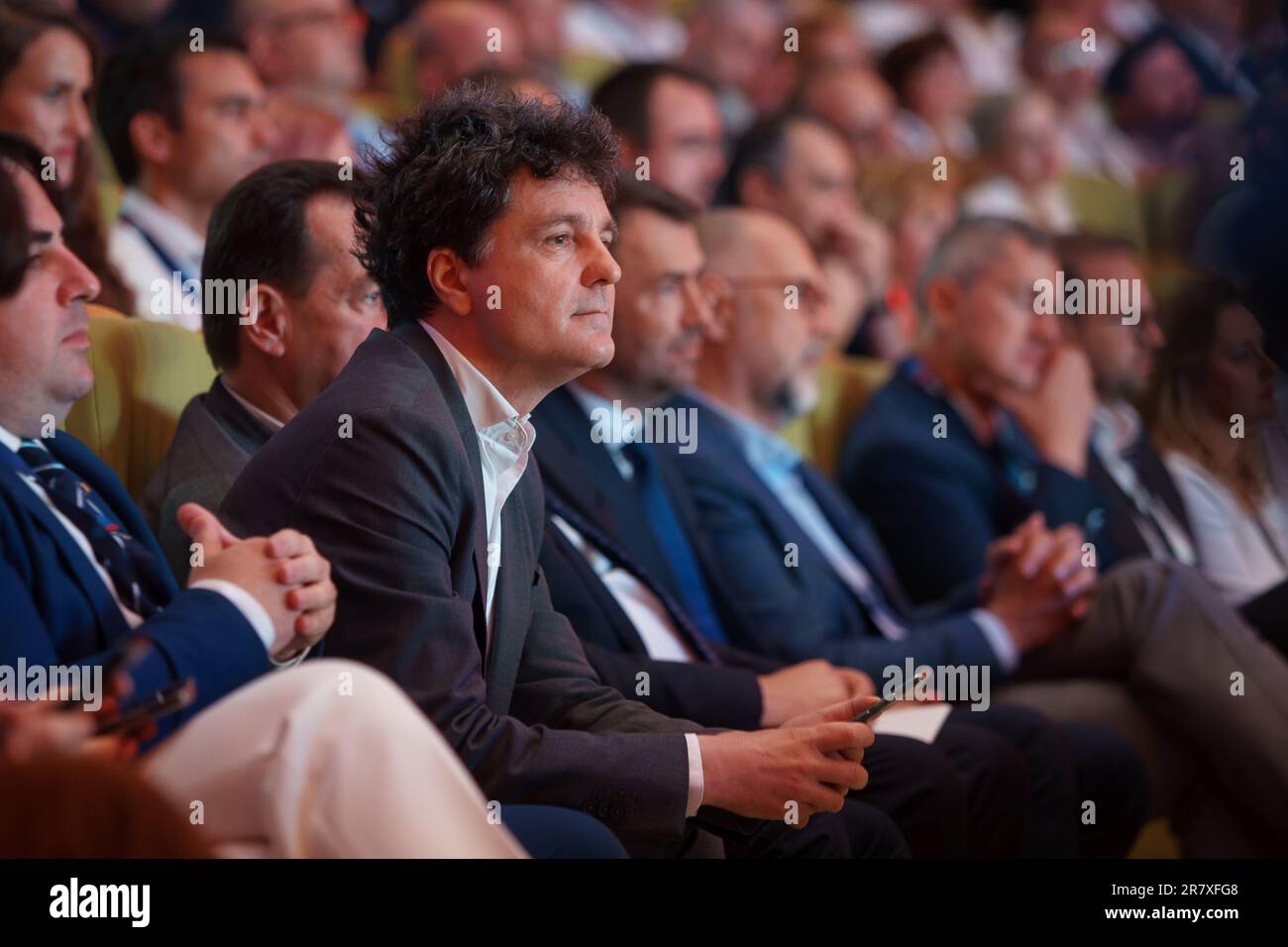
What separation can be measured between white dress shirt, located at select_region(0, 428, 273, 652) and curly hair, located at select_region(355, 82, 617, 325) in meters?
0.40

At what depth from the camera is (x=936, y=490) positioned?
2975mm

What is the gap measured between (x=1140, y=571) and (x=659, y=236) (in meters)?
0.96

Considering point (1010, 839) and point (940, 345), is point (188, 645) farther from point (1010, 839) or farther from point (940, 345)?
point (940, 345)

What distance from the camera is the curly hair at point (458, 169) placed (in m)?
1.72

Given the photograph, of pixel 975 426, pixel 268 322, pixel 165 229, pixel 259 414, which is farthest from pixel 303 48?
pixel 259 414

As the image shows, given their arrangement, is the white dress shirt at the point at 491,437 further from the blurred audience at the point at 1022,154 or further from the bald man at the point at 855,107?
the blurred audience at the point at 1022,154

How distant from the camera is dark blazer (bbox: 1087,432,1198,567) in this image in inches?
117

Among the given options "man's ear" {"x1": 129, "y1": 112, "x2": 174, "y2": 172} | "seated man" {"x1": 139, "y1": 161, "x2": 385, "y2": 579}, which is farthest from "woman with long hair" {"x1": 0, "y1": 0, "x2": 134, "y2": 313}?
"seated man" {"x1": 139, "y1": 161, "x2": 385, "y2": 579}

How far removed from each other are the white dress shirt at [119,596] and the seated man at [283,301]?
25 centimetres

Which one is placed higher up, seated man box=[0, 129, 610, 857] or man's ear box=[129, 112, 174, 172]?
man's ear box=[129, 112, 174, 172]

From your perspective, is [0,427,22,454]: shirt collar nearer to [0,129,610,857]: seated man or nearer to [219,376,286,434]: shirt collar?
[0,129,610,857]: seated man

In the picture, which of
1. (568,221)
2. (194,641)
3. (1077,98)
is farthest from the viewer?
(1077,98)

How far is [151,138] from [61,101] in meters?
0.34

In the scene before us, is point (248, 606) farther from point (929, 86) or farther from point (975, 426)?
point (929, 86)
